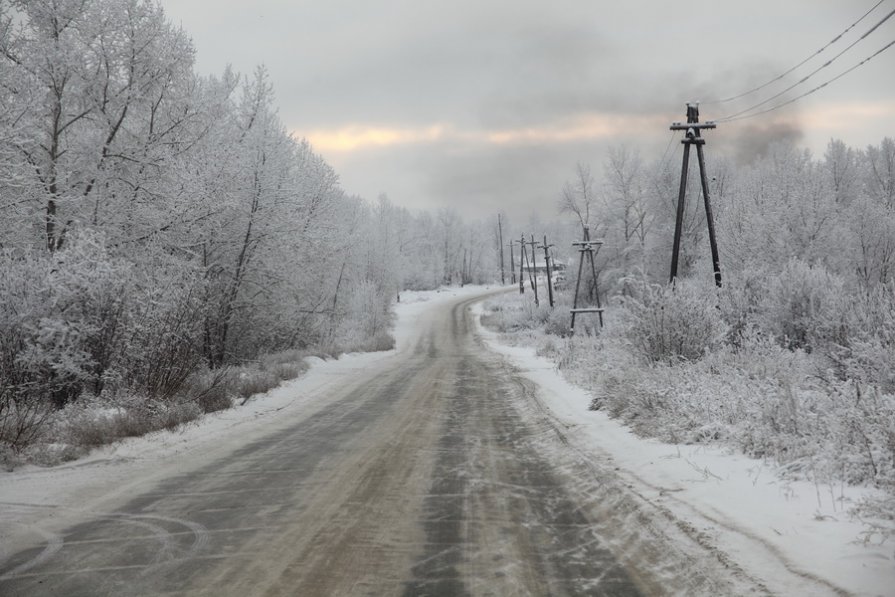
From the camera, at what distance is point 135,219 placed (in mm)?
14047

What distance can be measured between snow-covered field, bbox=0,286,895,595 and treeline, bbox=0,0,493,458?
1.18 metres

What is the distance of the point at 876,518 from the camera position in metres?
3.76

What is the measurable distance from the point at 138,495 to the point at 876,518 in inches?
239

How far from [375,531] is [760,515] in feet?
9.48

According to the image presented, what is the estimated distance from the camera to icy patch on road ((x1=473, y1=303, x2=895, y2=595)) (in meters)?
3.16

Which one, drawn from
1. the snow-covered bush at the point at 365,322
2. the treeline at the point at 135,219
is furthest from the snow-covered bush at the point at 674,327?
the snow-covered bush at the point at 365,322

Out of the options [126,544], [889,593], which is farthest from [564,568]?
[126,544]

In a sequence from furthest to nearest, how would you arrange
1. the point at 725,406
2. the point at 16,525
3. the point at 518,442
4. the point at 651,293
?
the point at 651,293
the point at 518,442
the point at 725,406
the point at 16,525

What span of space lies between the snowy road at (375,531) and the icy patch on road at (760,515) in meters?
0.28

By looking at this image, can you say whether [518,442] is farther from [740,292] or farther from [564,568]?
[740,292]

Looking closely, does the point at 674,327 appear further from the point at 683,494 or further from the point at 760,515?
the point at 760,515

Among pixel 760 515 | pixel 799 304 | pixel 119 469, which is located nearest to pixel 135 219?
pixel 119 469

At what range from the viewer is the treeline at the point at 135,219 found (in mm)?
9070

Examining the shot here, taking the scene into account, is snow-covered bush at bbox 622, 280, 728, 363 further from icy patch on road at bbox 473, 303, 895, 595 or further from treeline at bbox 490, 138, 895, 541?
icy patch on road at bbox 473, 303, 895, 595
